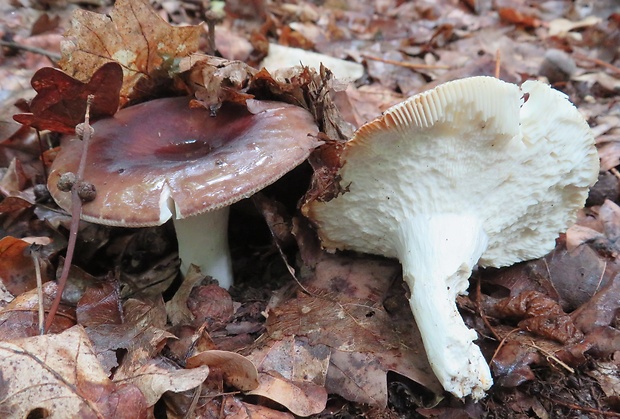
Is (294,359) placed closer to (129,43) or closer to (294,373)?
(294,373)

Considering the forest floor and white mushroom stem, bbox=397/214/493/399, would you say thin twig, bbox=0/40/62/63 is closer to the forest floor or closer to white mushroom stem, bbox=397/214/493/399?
the forest floor

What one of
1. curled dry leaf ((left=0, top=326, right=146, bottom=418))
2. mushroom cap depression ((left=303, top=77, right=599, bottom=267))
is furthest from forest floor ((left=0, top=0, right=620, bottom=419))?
mushroom cap depression ((left=303, top=77, right=599, bottom=267))

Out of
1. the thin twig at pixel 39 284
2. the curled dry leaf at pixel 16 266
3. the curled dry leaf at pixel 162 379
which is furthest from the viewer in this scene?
the curled dry leaf at pixel 16 266

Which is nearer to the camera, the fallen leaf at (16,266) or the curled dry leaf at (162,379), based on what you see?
the curled dry leaf at (162,379)

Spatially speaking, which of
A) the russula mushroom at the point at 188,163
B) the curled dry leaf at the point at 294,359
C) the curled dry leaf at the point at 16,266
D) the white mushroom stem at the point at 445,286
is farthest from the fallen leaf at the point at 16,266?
the white mushroom stem at the point at 445,286

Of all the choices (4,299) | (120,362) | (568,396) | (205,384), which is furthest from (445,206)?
(4,299)

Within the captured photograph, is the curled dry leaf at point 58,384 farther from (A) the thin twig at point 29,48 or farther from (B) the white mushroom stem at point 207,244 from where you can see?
(A) the thin twig at point 29,48
